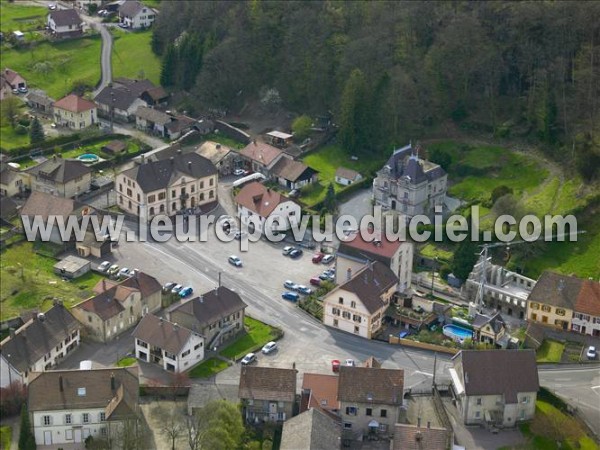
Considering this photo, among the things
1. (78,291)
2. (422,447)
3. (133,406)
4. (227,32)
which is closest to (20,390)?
(133,406)

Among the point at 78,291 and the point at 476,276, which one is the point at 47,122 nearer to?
the point at 78,291

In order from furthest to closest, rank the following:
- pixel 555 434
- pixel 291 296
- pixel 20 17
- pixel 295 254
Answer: pixel 20 17, pixel 295 254, pixel 291 296, pixel 555 434

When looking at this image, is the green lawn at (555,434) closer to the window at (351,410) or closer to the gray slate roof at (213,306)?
the window at (351,410)

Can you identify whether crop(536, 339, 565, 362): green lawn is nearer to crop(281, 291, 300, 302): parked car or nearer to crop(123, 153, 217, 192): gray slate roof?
crop(281, 291, 300, 302): parked car

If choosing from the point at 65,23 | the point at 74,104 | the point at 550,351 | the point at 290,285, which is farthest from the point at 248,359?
the point at 65,23

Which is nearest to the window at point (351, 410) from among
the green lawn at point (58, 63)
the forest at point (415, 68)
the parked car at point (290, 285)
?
the parked car at point (290, 285)

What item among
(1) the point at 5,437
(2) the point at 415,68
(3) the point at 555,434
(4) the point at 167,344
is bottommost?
(1) the point at 5,437

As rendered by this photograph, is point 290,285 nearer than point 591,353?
No

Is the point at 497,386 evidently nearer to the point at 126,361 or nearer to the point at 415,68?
the point at 126,361
